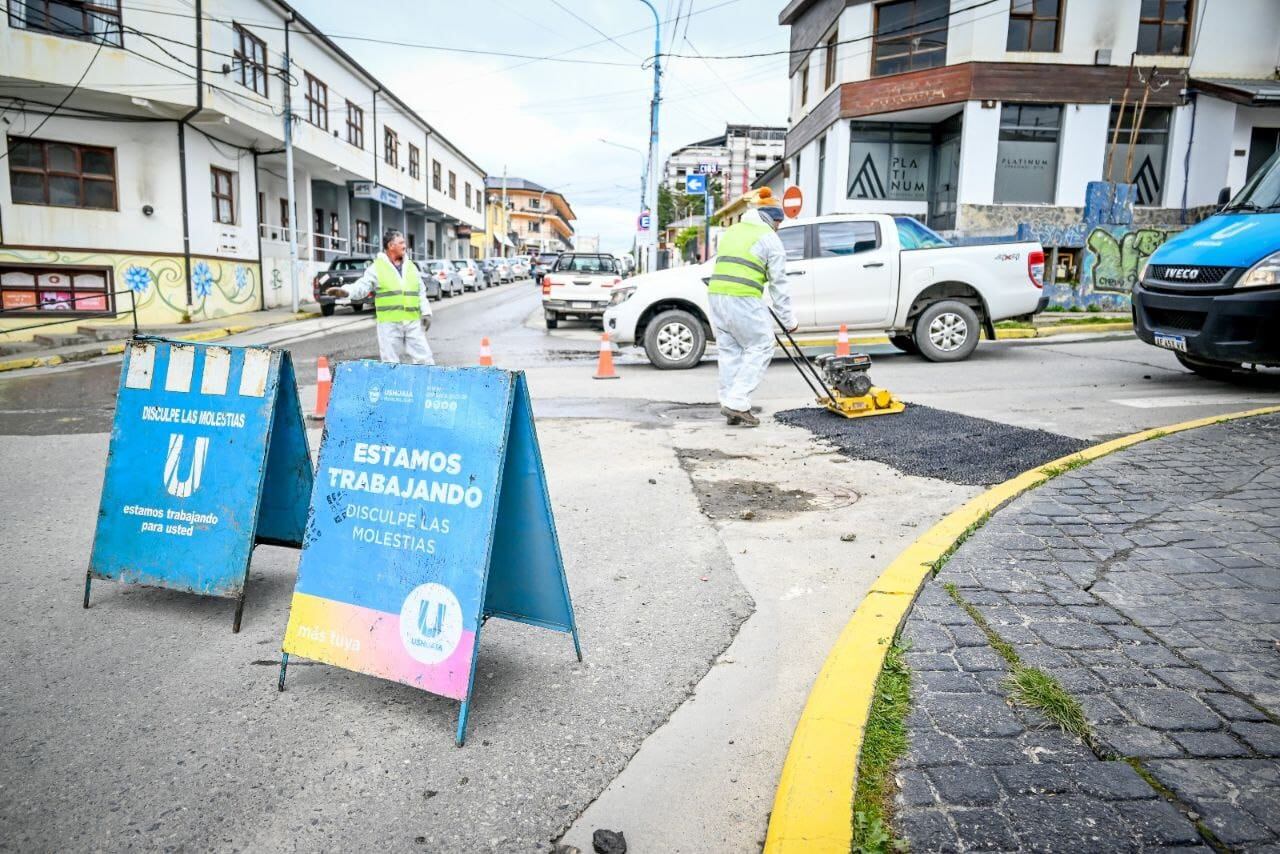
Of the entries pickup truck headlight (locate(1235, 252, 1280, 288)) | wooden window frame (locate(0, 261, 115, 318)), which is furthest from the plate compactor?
wooden window frame (locate(0, 261, 115, 318))

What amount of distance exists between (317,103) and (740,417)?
27.2m

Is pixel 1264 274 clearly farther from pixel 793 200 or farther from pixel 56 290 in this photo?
pixel 56 290

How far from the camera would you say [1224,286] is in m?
7.66

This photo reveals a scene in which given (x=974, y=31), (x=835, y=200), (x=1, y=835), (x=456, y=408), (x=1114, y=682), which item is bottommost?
(x=1, y=835)

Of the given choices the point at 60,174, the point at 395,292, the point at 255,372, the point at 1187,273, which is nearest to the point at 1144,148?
the point at 1187,273

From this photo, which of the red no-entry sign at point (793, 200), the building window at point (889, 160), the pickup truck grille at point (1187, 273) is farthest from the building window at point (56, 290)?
the pickup truck grille at point (1187, 273)

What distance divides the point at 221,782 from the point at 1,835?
21.0 inches

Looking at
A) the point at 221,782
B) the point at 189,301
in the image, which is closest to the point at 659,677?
the point at 221,782

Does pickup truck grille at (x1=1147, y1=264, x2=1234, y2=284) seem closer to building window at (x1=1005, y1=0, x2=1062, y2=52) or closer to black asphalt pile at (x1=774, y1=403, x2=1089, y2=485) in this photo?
black asphalt pile at (x1=774, y1=403, x2=1089, y2=485)

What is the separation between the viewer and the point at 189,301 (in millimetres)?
21828

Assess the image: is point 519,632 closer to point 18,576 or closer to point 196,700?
point 196,700

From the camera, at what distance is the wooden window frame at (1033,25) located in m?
21.3

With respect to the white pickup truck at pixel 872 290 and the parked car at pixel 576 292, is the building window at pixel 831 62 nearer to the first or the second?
the parked car at pixel 576 292

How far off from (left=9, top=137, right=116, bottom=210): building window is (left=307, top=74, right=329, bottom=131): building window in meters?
8.64
